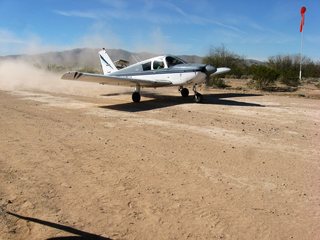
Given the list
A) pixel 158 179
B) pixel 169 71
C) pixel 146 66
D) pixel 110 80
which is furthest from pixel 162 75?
pixel 158 179

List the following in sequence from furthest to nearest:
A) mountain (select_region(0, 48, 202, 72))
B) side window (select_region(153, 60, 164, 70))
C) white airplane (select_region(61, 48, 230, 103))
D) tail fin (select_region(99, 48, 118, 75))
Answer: mountain (select_region(0, 48, 202, 72))
tail fin (select_region(99, 48, 118, 75))
side window (select_region(153, 60, 164, 70))
white airplane (select_region(61, 48, 230, 103))

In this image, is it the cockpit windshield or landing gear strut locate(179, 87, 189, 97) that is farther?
landing gear strut locate(179, 87, 189, 97)

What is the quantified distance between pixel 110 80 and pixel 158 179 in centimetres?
926

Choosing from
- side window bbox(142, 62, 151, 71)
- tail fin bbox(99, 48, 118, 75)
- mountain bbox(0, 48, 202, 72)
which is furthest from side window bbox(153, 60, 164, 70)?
tail fin bbox(99, 48, 118, 75)

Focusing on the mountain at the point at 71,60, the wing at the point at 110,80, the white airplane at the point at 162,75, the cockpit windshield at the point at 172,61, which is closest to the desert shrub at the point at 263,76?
the mountain at the point at 71,60

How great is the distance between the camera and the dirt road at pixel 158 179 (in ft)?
13.0

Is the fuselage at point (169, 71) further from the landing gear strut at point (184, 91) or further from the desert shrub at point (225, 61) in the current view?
the desert shrub at point (225, 61)

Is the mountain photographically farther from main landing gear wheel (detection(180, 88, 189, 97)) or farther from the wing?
the wing

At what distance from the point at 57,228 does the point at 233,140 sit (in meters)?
5.06

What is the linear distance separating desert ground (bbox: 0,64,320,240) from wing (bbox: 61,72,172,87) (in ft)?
8.72

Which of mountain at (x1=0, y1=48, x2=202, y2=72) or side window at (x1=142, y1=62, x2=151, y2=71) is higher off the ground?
mountain at (x1=0, y1=48, x2=202, y2=72)

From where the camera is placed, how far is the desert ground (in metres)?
3.95

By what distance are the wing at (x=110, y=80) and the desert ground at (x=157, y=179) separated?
2.66m

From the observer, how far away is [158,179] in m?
5.33
